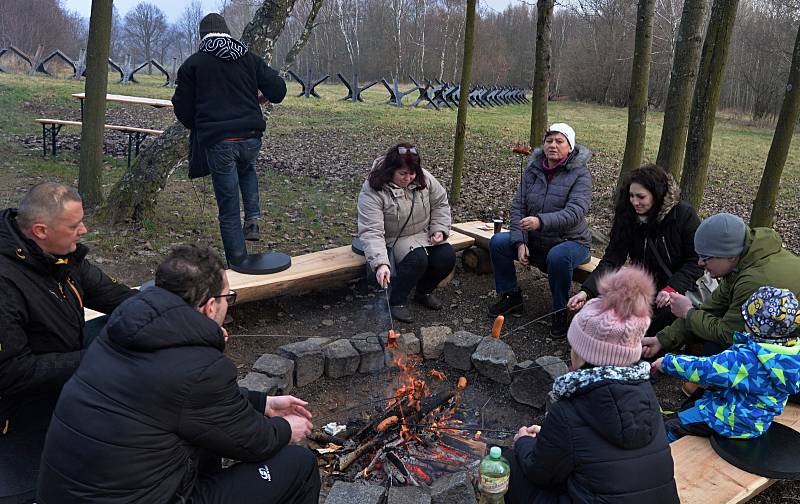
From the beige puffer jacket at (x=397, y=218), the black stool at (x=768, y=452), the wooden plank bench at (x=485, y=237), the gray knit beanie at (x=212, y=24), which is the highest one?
the gray knit beanie at (x=212, y=24)

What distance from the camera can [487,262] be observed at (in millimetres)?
5773

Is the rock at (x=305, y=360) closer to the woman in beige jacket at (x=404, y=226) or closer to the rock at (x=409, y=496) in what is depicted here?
the woman in beige jacket at (x=404, y=226)

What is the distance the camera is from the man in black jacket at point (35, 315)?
2357 mm

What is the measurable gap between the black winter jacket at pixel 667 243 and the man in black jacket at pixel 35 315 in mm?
3135

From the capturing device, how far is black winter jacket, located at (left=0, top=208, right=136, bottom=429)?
2.34 meters

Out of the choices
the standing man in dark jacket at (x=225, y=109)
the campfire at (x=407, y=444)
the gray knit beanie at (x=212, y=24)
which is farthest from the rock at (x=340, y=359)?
the gray knit beanie at (x=212, y=24)

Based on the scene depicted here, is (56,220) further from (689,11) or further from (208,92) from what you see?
(689,11)

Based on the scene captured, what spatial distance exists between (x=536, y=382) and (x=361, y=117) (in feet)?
45.5

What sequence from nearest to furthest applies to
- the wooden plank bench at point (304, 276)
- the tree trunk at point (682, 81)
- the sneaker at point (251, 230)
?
the wooden plank bench at point (304, 276)
the sneaker at point (251, 230)
the tree trunk at point (682, 81)

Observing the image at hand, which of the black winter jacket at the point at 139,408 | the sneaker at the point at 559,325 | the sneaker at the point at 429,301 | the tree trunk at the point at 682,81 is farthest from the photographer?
the tree trunk at the point at 682,81

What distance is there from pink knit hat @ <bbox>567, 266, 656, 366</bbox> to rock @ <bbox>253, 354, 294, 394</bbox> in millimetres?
2077

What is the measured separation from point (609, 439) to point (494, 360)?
6.58 feet

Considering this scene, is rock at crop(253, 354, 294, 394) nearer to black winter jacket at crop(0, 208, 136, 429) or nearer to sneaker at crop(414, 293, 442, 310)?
black winter jacket at crop(0, 208, 136, 429)

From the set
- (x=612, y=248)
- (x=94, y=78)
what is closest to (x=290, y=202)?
(x=94, y=78)
